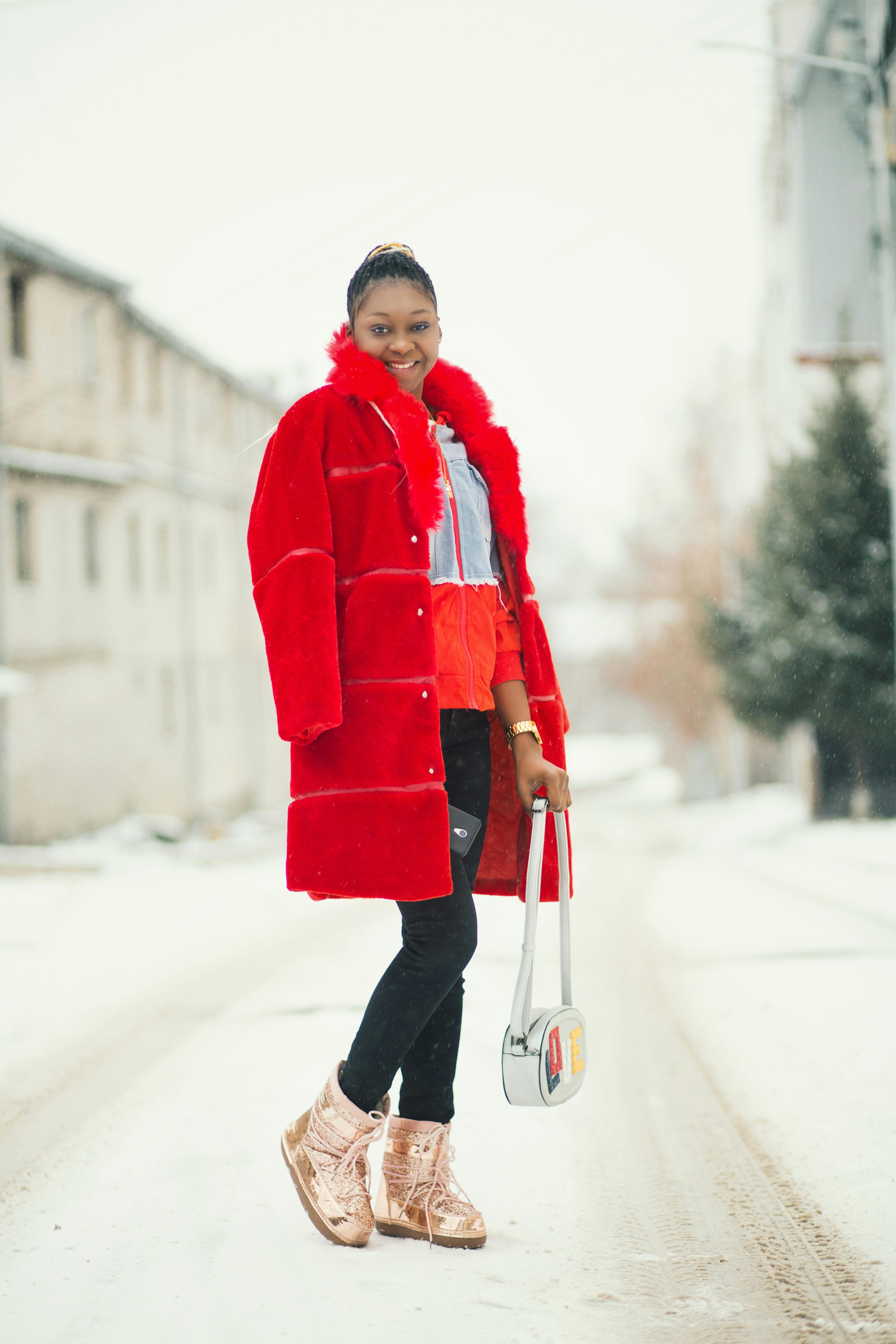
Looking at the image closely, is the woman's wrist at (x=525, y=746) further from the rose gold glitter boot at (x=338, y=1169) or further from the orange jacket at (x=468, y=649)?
the rose gold glitter boot at (x=338, y=1169)

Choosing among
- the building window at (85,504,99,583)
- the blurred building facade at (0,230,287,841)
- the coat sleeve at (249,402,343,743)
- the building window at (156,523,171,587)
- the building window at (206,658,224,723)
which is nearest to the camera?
the coat sleeve at (249,402,343,743)

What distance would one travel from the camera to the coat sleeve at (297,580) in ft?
7.13

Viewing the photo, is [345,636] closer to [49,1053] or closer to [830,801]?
[49,1053]

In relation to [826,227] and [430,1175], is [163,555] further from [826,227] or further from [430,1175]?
[430,1175]

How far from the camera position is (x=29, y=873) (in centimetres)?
1071

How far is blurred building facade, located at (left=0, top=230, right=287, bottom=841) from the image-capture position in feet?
60.2

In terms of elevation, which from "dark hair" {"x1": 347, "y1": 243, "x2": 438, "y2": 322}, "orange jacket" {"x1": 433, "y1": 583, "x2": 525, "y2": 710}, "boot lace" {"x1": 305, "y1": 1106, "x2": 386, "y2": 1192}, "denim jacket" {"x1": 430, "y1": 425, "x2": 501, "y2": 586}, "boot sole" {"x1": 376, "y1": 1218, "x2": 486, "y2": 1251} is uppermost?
"dark hair" {"x1": 347, "y1": 243, "x2": 438, "y2": 322}

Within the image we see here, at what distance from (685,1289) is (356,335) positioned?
6.30ft

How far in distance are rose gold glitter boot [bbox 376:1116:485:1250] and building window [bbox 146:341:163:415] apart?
847 inches

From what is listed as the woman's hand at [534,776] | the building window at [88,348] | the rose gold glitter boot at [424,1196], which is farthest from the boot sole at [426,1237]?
the building window at [88,348]

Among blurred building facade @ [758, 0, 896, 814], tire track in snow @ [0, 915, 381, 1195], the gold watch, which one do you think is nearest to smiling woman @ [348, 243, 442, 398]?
the gold watch

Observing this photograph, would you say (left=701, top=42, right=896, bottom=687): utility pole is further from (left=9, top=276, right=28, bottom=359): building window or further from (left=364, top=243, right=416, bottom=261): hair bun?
(left=9, top=276, right=28, bottom=359): building window

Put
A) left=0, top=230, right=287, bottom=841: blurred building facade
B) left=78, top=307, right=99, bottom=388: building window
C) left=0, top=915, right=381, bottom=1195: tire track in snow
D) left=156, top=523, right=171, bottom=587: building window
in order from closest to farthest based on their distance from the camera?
left=0, top=915, right=381, bottom=1195: tire track in snow
left=0, top=230, right=287, bottom=841: blurred building facade
left=78, top=307, right=99, bottom=388: building window
left=156, top=523, right=171, bottom=587: building window

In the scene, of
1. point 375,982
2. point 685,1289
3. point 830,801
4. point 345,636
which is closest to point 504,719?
point 345,636
